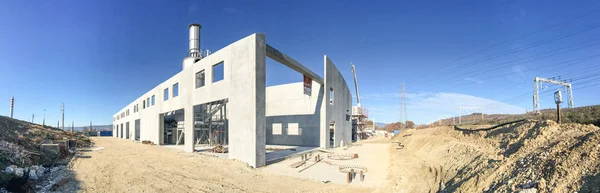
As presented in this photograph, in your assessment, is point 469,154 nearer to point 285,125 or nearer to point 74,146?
point 285,125

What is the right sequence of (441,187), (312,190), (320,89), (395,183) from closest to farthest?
(441,187) < (312,190) < (395,183) < (320,89)

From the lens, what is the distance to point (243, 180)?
41.6ft

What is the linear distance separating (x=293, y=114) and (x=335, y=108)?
208 inches

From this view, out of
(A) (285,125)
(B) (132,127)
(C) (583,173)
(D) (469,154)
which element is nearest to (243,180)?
(D) (469,154)

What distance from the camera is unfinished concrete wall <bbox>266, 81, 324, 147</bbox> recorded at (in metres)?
31.2

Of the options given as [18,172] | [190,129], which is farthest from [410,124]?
[18,172]

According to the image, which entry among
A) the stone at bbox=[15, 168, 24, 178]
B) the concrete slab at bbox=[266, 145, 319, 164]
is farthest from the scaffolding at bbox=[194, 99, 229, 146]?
the stone at bbox=[15, 168, 24, 178]

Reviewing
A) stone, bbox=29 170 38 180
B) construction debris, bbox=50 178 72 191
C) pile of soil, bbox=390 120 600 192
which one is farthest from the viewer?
stone, bbox=29 170 38 180

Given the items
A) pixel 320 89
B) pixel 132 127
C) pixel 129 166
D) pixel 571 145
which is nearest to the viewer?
pixel 571 145

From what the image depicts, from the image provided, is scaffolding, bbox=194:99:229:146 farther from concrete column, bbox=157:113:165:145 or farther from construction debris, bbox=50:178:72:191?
construction debris, bbox=50:178:72:191

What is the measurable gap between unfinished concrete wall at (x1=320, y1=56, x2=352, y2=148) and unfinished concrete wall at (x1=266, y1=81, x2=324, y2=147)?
154cm

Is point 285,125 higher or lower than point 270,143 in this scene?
higher

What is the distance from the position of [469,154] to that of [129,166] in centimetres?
1811

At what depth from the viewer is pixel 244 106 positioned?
17016 mm
